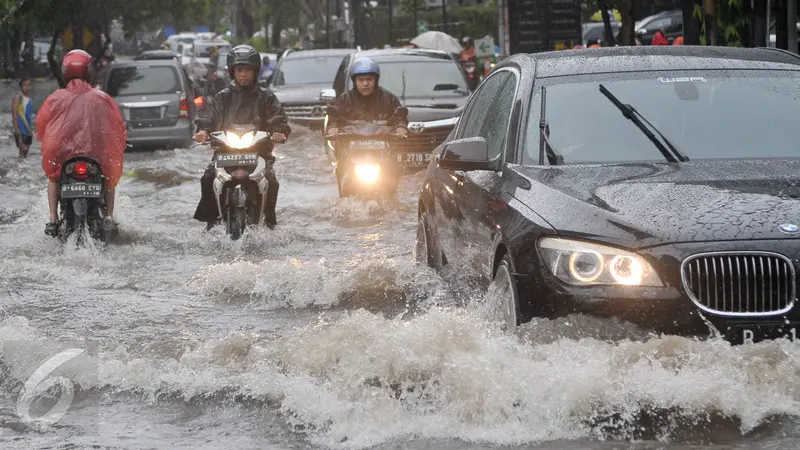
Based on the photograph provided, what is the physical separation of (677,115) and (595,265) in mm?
1596

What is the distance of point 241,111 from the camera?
1316cm

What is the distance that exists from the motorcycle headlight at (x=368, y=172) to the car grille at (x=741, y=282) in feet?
33.8

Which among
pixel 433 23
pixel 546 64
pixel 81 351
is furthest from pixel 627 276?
pixel 433 23

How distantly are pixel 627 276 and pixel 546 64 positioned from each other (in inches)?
81.7

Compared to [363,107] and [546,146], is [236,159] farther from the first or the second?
[546,146]

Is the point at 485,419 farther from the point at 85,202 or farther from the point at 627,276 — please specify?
the point at 85,202

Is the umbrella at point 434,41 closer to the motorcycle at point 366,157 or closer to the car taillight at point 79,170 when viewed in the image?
the motorcycle at point 366,157

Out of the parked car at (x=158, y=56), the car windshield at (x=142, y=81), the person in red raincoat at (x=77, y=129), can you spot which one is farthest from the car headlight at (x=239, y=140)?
the parked car at (x=158, y=56)

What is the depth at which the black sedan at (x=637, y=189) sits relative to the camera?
5551mm

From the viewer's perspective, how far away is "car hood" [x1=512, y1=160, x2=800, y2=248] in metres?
5.64

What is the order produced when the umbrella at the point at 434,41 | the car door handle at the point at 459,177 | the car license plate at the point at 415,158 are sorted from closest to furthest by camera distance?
the car door handle at the point at 459,177, the car license plate at the point at 415,158, the umbrella at the point at 434,41

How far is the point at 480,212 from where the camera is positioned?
7043 mm

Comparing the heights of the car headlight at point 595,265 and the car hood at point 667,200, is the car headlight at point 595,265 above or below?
below

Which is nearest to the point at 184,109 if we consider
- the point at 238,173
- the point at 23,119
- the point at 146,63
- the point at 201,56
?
the point at 146,63
